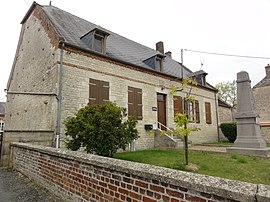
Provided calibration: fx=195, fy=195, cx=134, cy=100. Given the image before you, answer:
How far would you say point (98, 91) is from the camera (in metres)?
9.99

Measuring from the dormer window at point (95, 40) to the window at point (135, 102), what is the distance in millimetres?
2778

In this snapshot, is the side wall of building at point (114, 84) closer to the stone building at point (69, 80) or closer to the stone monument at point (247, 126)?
the stone building at point (69, 80)

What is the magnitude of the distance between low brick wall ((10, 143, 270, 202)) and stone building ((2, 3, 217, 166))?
429 cm

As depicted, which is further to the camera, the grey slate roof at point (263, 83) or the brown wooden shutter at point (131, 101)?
the grey slate roof at point (263, 83)

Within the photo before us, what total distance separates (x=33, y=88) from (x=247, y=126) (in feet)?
36.9

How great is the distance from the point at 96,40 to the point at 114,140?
21.3 feet

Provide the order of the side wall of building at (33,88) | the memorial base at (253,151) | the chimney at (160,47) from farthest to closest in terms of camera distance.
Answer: the chimney at (160,47) → the side wall of building at (33,88) → the memorial base at (253,151)

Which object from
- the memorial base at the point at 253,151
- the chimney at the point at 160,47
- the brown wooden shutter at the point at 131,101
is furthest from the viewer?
the chimney at the point at 160,47

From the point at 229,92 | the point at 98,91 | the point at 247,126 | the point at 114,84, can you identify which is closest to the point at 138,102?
the point at 114,84

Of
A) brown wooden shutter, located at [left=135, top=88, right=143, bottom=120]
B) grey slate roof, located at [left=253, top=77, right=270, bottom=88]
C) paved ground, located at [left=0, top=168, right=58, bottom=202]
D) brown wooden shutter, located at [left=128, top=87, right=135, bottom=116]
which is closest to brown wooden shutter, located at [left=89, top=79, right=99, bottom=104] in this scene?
brown wooden shutter, located at [left=128, top=87, right=135, bottom=116]

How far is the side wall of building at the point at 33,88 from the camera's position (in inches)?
317

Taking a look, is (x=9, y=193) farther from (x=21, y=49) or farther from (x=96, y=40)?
(x=21, y=49)

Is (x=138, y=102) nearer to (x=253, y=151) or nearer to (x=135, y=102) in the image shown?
(x=135, y=102)

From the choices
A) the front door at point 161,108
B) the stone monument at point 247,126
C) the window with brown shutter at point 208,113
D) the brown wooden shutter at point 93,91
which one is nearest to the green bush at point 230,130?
the window with brown shutter at point 208,113
